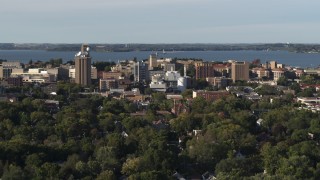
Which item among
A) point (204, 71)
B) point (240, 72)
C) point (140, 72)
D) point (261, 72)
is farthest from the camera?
point (261, 72)

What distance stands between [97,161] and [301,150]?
138 inches

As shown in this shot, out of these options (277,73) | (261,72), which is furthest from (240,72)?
(261,72)

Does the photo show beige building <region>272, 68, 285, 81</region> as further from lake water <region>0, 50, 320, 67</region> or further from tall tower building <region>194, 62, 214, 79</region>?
lake water <region>0, 50, 320, 67</region>

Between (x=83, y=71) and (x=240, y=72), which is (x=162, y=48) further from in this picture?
(x=83, y=71)

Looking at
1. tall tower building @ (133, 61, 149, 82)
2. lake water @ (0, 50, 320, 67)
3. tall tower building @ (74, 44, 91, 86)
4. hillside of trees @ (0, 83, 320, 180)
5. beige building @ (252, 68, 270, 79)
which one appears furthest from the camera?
lake water @ (0, 50, 320, 67)

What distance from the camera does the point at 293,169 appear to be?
11.2m

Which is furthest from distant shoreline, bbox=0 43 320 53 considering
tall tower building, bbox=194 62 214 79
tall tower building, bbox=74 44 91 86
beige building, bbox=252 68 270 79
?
tall tower building, bbox=74 44 91 86

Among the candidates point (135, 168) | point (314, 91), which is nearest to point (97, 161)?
point (135, 168)

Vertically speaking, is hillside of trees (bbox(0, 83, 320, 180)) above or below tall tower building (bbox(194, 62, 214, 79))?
below

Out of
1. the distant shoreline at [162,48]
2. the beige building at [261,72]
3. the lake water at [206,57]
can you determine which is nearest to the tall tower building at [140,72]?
the beige building at [261,72]

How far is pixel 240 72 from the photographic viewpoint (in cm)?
3619

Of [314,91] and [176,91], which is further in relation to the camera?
[176,91]

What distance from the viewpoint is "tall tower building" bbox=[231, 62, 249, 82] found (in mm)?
35875

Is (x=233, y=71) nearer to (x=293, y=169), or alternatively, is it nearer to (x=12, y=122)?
(x=12, y=122)
